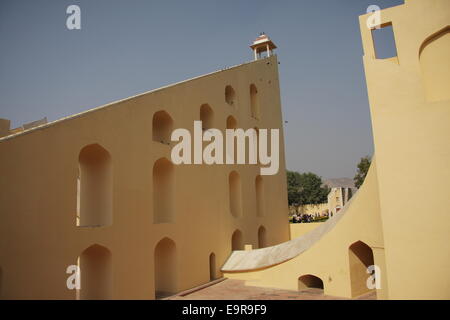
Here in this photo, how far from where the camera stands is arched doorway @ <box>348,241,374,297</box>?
31.1 feet

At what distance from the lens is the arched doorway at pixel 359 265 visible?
9.48 meters

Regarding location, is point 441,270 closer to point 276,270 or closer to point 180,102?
point 276,270

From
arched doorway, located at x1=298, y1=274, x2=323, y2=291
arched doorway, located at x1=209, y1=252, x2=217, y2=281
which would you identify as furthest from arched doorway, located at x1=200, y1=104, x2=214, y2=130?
arched doorway, located at x1=298, y1=274, x2=323, y2=291

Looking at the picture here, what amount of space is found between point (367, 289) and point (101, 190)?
8.04 metres

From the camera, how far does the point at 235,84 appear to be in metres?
16.0

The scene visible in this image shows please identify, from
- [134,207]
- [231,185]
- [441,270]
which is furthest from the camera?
[231,185]

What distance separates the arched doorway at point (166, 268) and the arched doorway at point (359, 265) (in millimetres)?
5259

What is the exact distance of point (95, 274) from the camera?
341 inches

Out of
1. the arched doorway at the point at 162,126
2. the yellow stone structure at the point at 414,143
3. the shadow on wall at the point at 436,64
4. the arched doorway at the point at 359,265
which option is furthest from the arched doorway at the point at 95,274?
the shadow on wall at the point at 436,64

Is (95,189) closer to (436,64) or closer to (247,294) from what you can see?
(247,294)

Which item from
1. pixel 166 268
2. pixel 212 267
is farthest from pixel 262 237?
pixel 166 268

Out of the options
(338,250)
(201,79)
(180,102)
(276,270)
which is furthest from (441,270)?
(201,79)

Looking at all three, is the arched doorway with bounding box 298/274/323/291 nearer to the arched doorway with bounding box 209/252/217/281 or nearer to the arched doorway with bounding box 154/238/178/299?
the arched doorway with bounding box 209/252/217/281

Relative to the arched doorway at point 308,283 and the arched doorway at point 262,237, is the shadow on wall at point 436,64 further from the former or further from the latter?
the arched doorway at point 262,237
